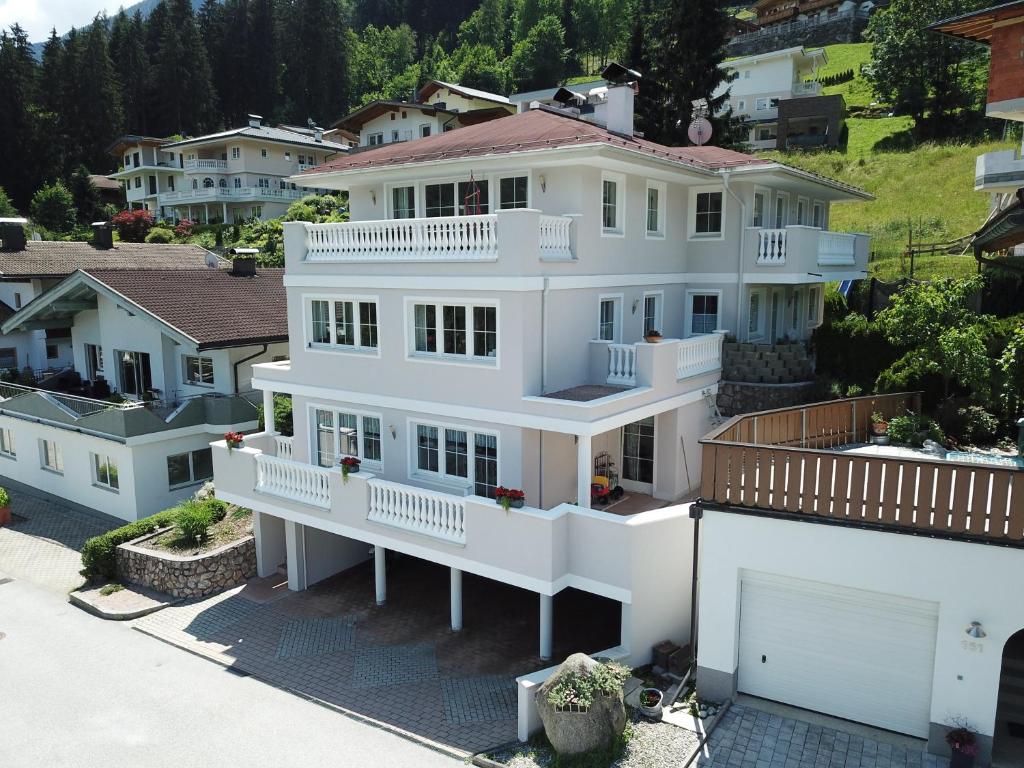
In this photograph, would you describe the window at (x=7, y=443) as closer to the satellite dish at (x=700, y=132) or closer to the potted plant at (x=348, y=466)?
the potted plant at (x=348, y=466)

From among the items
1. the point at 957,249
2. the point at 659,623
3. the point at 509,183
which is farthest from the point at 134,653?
the point at 957,249

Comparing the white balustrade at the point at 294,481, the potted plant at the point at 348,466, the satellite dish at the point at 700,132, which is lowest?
the white balustrade at the point at 294,481

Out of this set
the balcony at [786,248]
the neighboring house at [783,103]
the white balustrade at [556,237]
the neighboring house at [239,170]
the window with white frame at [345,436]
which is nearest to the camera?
the white balustrade at [556,237]

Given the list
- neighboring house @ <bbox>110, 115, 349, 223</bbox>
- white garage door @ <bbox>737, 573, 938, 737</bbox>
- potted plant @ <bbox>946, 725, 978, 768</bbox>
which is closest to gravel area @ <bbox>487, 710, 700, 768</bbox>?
white garage door @ <bbox>737, 573, 938, 737</bbox>

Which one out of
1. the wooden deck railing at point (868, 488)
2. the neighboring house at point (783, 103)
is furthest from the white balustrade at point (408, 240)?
the neighboring house at point (783, 103)

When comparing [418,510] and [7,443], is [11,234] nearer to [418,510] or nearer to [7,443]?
[7,443]

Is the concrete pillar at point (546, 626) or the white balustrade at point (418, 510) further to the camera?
the white balustrade at point (418, 510)
